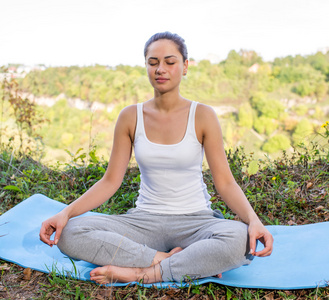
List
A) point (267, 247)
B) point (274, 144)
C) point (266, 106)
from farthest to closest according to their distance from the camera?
point (266, 106) → point (274, 144) → point (267, 247)

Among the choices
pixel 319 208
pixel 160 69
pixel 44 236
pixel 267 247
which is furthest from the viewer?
pixel 319 208

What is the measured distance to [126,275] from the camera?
5.98 feet

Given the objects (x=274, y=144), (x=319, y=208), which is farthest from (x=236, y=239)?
(x=274, y=144)

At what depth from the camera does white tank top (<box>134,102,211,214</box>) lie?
2.01 m

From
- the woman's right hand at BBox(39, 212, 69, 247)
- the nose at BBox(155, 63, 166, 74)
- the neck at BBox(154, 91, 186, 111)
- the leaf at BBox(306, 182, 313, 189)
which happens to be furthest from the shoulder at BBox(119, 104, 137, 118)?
the leaf at BBox(306, 182, 313, 189)

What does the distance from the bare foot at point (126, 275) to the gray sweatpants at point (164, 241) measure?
3cm

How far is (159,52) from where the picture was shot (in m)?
2.03

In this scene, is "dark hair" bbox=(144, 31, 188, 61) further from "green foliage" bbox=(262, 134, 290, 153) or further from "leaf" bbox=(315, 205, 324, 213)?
"green foliage" bbox=(262, 134, 290, 153)

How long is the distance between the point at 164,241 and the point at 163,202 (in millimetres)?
A: 212

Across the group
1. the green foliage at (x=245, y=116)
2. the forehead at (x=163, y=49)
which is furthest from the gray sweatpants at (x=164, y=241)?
the green foliage at (x=245, y=116)

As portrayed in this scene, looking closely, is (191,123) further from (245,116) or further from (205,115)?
(245,116)

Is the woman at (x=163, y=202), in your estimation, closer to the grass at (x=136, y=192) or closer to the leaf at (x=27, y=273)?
the grass at (x=136, y=192)

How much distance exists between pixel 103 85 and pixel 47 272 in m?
12.8

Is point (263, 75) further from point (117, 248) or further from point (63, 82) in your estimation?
point (117, 248)
